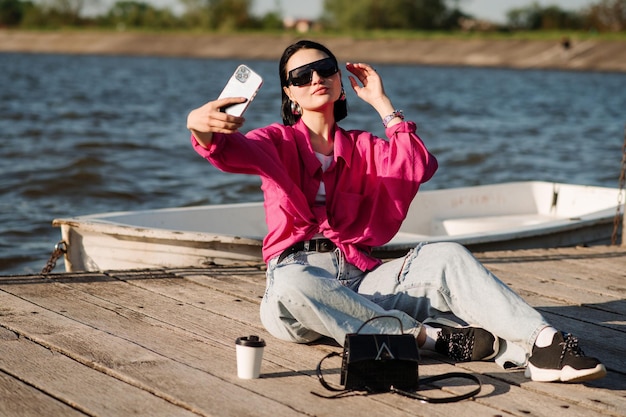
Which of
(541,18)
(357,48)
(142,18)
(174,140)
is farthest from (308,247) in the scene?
(142,18)

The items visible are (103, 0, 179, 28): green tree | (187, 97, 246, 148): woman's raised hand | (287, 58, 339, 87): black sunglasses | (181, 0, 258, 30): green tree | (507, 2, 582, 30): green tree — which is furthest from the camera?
(103, 0, 179, 28): green tree

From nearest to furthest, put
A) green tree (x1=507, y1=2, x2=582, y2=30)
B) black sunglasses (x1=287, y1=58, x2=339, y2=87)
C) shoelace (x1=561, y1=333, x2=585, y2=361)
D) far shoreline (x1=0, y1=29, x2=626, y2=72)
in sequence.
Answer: shoelace (x1=561, y1=333, x2=585, y2=361) → black sunglasses (x1=287, y1=58, x2=339, y2=87) → far shoreline (x1=0, y1=29, x2=626, y2=72) → green tree (x1=507, y1=2, x2=582, y2=30)

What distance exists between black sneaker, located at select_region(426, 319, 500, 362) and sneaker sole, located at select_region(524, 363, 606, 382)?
184 mm

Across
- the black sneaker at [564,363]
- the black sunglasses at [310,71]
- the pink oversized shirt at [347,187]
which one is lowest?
the black sneaker at [564,363]

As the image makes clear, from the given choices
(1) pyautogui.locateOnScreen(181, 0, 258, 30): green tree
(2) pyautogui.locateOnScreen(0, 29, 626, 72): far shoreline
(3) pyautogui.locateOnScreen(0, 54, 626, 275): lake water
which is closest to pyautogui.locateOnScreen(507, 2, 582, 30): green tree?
(2) pyautogui.locateOnScreen(0, 29, 626, 72): far shoreline

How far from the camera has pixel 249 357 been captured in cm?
316

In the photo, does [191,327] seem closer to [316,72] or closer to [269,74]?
[316,72]

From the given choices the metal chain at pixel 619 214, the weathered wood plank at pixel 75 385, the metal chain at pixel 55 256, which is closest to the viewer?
the weathered wood plank at pixel 75 385

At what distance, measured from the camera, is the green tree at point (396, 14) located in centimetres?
6288

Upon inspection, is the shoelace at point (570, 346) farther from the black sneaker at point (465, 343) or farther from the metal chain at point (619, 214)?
the metal chain at point (619, 214)

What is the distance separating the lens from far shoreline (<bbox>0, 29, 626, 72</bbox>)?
43219mm

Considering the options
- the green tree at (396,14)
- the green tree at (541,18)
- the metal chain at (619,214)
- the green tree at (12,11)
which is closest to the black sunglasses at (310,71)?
the metal chain at (619,214)

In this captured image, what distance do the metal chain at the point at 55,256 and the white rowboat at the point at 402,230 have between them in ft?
0.25

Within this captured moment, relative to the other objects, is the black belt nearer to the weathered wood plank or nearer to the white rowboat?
the weathered wood plank
